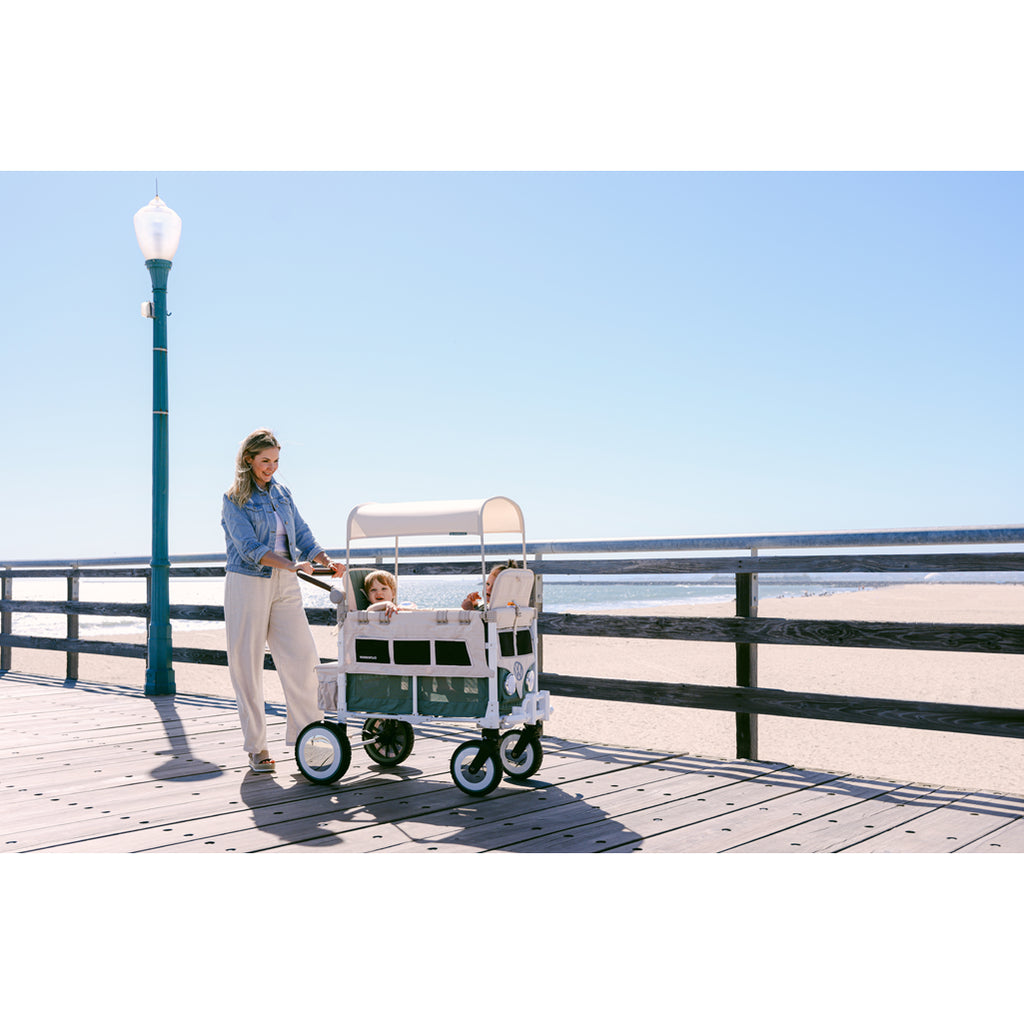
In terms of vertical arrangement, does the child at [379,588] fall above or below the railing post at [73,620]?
above

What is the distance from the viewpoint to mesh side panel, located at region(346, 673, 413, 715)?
13.3 ft

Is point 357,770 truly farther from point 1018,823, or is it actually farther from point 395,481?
point 395,481

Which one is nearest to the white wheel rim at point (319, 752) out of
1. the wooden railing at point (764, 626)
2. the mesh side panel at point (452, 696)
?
the mesh side panel at point (452, 696)

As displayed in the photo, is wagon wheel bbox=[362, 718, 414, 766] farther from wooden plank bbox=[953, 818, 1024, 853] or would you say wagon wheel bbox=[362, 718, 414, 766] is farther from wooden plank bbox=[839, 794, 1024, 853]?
wooden plank bbox=[953, 818, 1024, 853]

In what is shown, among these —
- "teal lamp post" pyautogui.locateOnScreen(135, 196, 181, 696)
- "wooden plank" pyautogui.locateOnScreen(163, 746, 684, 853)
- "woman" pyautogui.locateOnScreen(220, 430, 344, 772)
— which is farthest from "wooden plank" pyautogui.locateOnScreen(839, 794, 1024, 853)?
"teal lamp post" pyautogui.locateOnScreen(135, 196, 181, 696)

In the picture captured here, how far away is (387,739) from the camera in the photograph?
4.50 metres

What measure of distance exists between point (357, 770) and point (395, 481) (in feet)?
129

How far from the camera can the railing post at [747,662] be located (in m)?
4.57

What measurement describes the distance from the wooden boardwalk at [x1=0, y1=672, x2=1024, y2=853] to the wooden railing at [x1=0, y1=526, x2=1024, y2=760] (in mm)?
288

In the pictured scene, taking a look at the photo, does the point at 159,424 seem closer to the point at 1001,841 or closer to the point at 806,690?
the point at 1001,841

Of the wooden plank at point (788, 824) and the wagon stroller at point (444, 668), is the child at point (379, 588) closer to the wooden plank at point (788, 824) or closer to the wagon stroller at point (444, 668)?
the wagon stroller at point (444, 668)

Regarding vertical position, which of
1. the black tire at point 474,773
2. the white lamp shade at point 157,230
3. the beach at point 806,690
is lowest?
the beach at point 806,690

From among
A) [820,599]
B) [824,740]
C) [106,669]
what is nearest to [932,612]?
[820,599]

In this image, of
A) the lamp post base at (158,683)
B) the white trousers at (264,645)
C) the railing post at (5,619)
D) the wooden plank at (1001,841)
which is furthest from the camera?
the railing post at (5,619)
